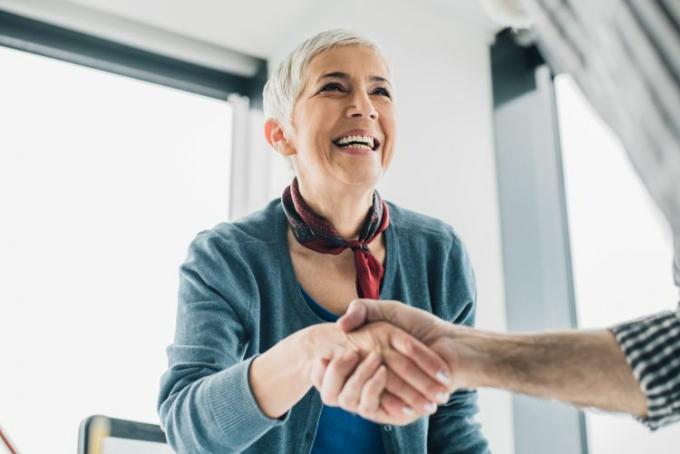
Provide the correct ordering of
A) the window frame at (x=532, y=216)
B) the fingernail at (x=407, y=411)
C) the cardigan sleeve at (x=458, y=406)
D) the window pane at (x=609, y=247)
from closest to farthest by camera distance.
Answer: the fingernail at (x=407, y=411)
the cardigan sleeve at (x=458, y=406)
the window pane at (x=609, y=247)
the window frame at (x=532, y=216)

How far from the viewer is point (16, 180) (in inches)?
113

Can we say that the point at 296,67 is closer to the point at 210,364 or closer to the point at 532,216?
the point at 210,364

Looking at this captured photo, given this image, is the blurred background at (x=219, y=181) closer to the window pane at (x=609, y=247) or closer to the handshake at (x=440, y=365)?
the window pane at (x=609, y=247)

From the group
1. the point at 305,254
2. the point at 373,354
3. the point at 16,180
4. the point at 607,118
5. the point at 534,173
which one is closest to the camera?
the point at 607,118

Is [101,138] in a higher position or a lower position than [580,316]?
higher

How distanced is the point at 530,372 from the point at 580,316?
1.37 meters

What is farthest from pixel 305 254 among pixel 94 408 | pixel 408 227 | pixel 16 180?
pixel 16 180

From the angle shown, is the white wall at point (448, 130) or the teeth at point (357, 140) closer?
the teeth at point (357, 140)

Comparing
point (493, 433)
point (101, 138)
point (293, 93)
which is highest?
point (101, 138)

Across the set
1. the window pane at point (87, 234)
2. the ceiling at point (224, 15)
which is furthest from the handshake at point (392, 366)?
the ceiling at point (224, 15)

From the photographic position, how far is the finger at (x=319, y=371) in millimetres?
1158

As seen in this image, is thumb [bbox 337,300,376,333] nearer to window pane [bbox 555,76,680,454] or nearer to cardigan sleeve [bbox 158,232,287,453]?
cardigan sleeve [bbox 158,232,287,453]

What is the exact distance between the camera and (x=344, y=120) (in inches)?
62.5

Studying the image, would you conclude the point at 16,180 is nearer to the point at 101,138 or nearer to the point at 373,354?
the point at 101,138
